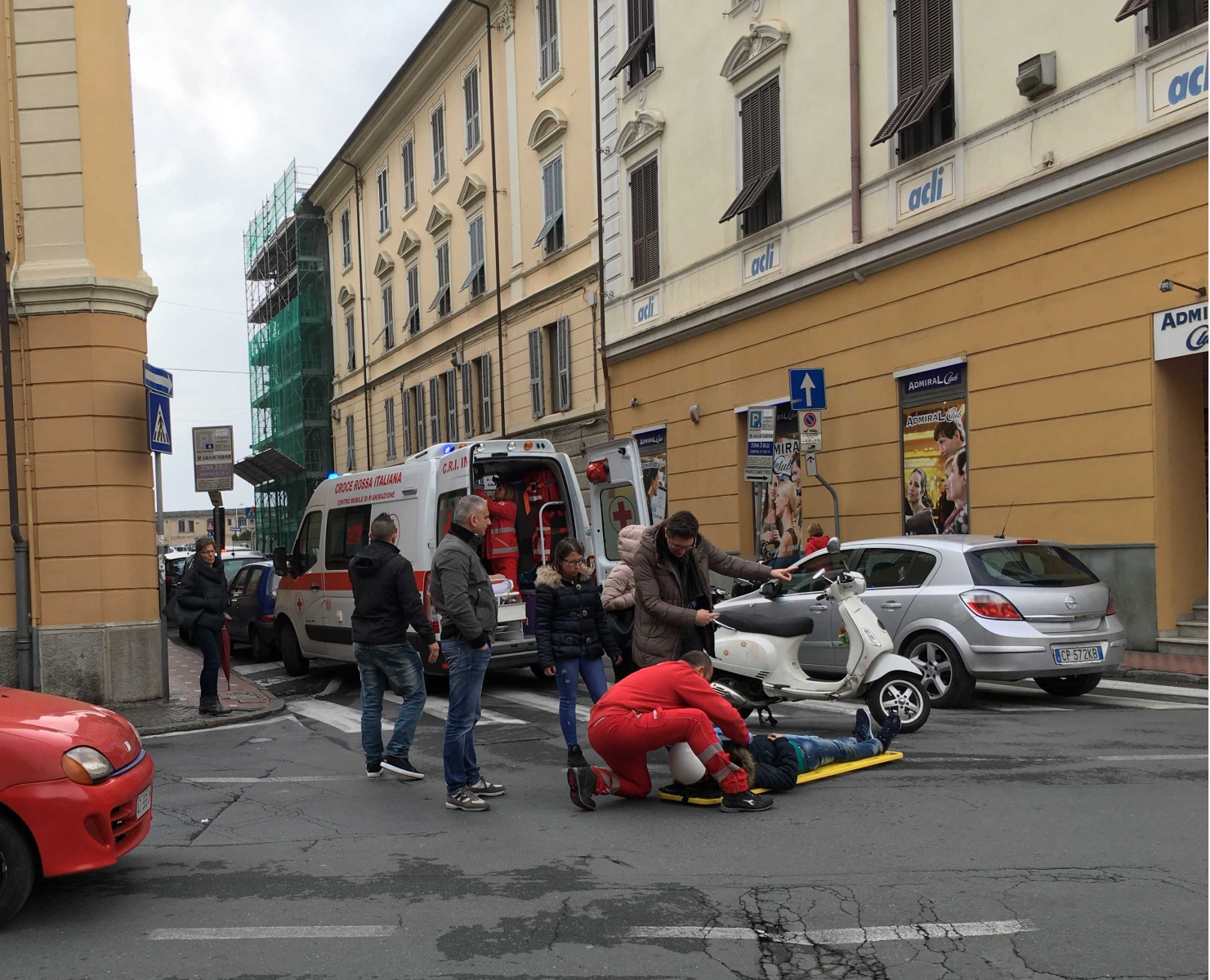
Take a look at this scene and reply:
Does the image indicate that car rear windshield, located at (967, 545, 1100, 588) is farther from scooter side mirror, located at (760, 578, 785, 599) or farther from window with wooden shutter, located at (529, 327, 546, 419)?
window with wooden shutter, located at (529, 327, 546, 419)

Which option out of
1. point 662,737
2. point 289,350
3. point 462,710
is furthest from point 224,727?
point 289,350

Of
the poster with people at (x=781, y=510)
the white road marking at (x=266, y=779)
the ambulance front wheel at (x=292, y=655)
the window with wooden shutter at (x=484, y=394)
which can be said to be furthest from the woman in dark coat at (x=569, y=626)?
the window with wooden shutter at (x=484, y=394)

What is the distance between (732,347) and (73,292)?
1142cm

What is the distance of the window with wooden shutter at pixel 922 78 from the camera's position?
1602 cm

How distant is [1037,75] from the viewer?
47.0ft

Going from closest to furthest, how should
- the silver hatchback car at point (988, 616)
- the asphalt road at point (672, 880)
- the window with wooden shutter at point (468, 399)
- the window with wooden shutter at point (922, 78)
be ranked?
the asphalt road at point (672, 880)
the silver hatchback car at point (988, 616)
the window with wooden shutter at point (922, 78)
the window with wooden shutter at point (468, 399)

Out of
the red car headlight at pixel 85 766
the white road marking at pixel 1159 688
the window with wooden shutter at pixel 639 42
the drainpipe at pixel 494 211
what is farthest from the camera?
the drainpipe at pixel 494 211

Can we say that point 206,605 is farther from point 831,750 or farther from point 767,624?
point 831,750

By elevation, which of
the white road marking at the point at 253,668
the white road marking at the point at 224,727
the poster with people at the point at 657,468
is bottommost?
the white road marking at the point at 253,668

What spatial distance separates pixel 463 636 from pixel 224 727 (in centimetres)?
468

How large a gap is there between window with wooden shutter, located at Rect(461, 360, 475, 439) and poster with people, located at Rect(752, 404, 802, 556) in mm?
13517

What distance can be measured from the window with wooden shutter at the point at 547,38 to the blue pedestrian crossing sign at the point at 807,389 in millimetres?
12638

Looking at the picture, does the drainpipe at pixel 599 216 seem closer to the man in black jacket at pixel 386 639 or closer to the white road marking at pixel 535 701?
the white road marking at pixel 535 701

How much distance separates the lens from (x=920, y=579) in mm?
10516
